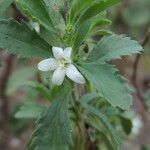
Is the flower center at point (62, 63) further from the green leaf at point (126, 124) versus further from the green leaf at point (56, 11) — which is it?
the green leaf at point (126, 124)

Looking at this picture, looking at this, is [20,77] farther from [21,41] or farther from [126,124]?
[21,41]

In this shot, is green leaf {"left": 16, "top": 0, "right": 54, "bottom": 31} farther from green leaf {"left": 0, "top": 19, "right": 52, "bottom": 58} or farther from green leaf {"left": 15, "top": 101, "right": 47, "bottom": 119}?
green leaf {"left": 15, "top": 101, "right": 47, "bottom": 119}

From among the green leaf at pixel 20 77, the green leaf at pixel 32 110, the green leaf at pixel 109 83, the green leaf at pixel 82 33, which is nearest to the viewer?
the green leaf at pixel 109 83

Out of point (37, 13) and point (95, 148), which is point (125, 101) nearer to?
point (37, 13)

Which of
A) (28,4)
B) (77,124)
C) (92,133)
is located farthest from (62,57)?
(92,133)

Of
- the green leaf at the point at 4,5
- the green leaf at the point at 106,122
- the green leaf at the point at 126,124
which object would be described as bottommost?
the green leaf at the point at 126,124

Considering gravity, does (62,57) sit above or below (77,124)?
above

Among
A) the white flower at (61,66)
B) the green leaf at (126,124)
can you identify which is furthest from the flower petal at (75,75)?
the green leaf at (126,124)
